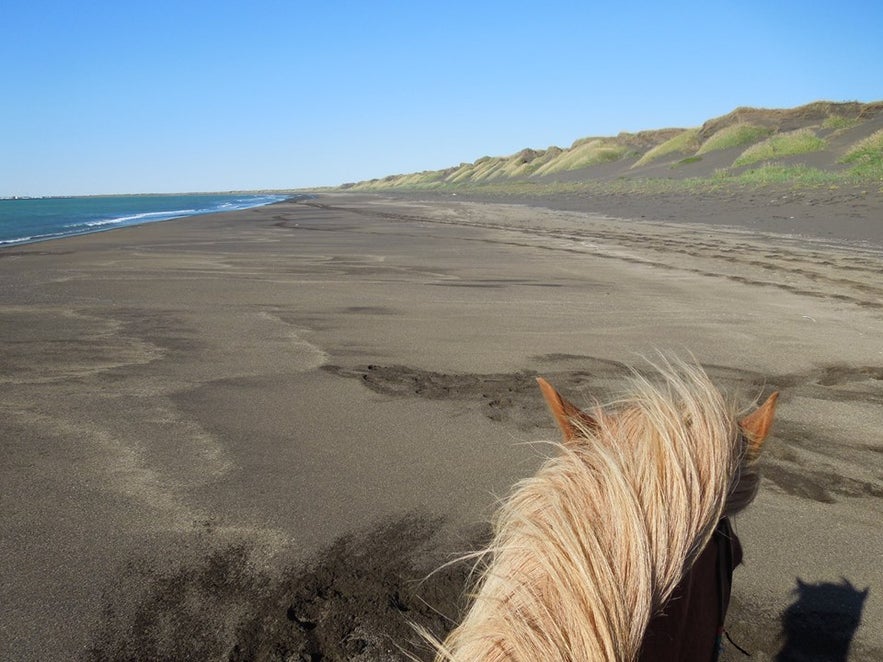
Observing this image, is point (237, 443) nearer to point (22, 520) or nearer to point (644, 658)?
point (22, 520)

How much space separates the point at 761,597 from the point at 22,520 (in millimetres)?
2539

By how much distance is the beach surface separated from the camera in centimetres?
198

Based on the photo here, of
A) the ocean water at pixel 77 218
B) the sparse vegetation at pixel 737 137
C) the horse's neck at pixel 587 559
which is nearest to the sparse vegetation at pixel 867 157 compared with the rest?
the sparse vegetation at pixel 737 137

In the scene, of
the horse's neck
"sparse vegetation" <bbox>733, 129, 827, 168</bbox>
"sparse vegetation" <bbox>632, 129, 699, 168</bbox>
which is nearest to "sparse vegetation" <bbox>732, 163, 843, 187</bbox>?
"sparse vegetation" <bbox>733, 129, 827, 168</bbox>

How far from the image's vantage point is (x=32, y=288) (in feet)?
24.8

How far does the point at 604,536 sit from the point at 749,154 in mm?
33215

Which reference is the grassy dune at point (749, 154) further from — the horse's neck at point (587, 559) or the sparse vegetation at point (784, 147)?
the horse's neck at point (587, 559)

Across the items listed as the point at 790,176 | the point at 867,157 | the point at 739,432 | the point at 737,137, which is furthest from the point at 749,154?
the point at 739,432

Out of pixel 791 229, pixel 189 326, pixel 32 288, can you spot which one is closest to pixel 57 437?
pixel 189 326

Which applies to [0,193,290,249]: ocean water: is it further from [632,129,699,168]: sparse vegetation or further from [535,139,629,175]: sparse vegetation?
[535,139,629,175]: sparse vegetation

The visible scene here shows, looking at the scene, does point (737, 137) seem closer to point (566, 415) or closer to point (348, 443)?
point (348, 443)

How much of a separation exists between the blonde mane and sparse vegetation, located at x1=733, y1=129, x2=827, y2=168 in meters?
30.6

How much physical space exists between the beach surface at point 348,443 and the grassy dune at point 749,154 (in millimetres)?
13823

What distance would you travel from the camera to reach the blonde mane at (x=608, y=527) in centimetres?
85
